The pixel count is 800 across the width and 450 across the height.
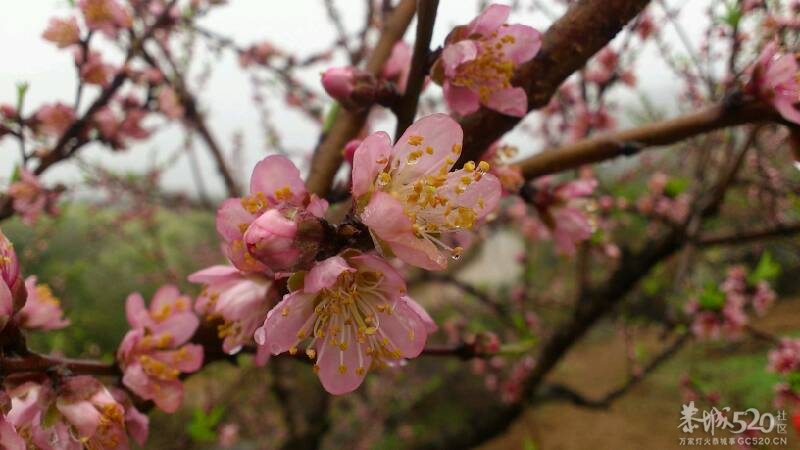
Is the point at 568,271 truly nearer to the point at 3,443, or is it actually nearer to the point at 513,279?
the point at 513,279

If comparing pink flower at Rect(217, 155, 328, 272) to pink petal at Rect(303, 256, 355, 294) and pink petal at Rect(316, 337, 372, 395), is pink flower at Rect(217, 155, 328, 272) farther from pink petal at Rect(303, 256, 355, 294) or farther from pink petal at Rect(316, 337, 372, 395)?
pink petal at Rect(316, 337, 372, 395)

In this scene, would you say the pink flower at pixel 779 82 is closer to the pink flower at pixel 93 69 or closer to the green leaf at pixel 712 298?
the green leaf at pixel 712 298

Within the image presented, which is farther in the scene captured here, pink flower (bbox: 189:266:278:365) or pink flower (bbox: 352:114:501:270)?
pink flower (bbox: 189:266:278:365)

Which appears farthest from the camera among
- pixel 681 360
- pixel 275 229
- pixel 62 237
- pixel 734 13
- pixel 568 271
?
pixel 568 271

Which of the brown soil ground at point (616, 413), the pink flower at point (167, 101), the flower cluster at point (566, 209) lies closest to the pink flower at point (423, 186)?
the flower cluster at point (566, 209)

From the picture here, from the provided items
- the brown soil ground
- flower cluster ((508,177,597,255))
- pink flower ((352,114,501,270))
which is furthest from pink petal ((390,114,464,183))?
the brown soil ground

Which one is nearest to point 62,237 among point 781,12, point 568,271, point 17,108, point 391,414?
point 391,414
